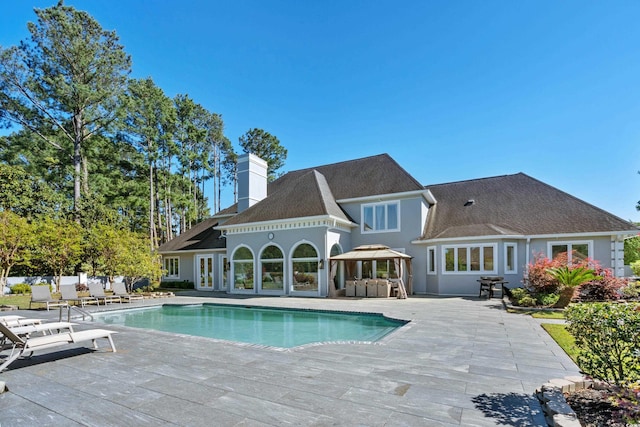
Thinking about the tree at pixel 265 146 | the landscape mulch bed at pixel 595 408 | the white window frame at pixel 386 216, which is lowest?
the landscape mulch bed at pixel 595 408

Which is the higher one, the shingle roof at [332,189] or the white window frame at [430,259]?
the shingle roof at [332,189]

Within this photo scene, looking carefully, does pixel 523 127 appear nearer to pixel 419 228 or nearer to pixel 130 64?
pixel 419 228

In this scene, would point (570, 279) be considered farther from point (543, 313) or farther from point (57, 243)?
point (57, 243)

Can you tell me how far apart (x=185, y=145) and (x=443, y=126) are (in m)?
26.6

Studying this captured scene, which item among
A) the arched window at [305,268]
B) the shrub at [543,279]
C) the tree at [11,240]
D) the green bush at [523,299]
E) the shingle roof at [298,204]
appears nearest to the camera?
the green bush at [523,299]

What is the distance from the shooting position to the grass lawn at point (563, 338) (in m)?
6.09

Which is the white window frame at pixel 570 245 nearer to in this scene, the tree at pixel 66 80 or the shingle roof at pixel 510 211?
the shingle roof at pixel 510 211

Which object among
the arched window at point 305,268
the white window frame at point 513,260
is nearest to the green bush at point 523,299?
the white window frame at point 513,260

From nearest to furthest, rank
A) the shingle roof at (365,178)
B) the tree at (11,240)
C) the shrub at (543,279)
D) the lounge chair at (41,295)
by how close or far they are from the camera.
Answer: the shrub at (543,279), the lounge chair at (41,295), the tree at (11,240), the shingle roof at (365,178)

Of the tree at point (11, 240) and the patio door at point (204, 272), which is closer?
the tree at point (11, 240)

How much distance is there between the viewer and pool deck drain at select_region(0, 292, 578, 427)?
3.62 metres

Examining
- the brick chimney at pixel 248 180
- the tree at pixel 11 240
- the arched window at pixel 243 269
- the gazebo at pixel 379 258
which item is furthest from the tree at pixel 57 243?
the gazebo at pixel 379 258

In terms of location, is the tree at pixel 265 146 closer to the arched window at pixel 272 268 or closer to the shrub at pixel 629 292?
the arched window at pixel 272 268

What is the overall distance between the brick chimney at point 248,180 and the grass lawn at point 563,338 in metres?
17.4
